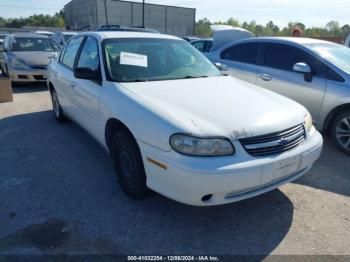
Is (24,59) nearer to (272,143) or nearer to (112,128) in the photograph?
(112,128)

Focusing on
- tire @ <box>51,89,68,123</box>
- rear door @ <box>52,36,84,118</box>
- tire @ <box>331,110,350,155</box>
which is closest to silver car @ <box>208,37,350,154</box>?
tire @ <box>331,110,350,155</box>

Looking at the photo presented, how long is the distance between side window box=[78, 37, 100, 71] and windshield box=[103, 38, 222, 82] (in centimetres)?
18

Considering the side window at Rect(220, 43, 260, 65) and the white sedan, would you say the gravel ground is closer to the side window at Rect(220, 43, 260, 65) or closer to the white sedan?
the white sedan

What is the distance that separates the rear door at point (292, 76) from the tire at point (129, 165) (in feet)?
10.0

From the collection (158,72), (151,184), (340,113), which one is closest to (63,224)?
(151,184)

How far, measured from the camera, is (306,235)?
2.69m

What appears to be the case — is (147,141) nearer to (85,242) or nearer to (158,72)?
(85,242)

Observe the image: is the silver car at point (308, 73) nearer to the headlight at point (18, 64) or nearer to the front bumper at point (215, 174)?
the front bumper at point (215, 174)

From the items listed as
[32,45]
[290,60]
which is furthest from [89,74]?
[32,45]

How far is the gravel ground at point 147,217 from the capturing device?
8.32ft

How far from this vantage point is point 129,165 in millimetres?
3027

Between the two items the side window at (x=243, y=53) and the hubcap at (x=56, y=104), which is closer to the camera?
the hubcap at (x=56, y=104)

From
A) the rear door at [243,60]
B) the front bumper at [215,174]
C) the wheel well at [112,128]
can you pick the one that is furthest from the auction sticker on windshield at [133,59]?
the rear door at [243,60]

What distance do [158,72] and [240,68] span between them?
8.83 feet
